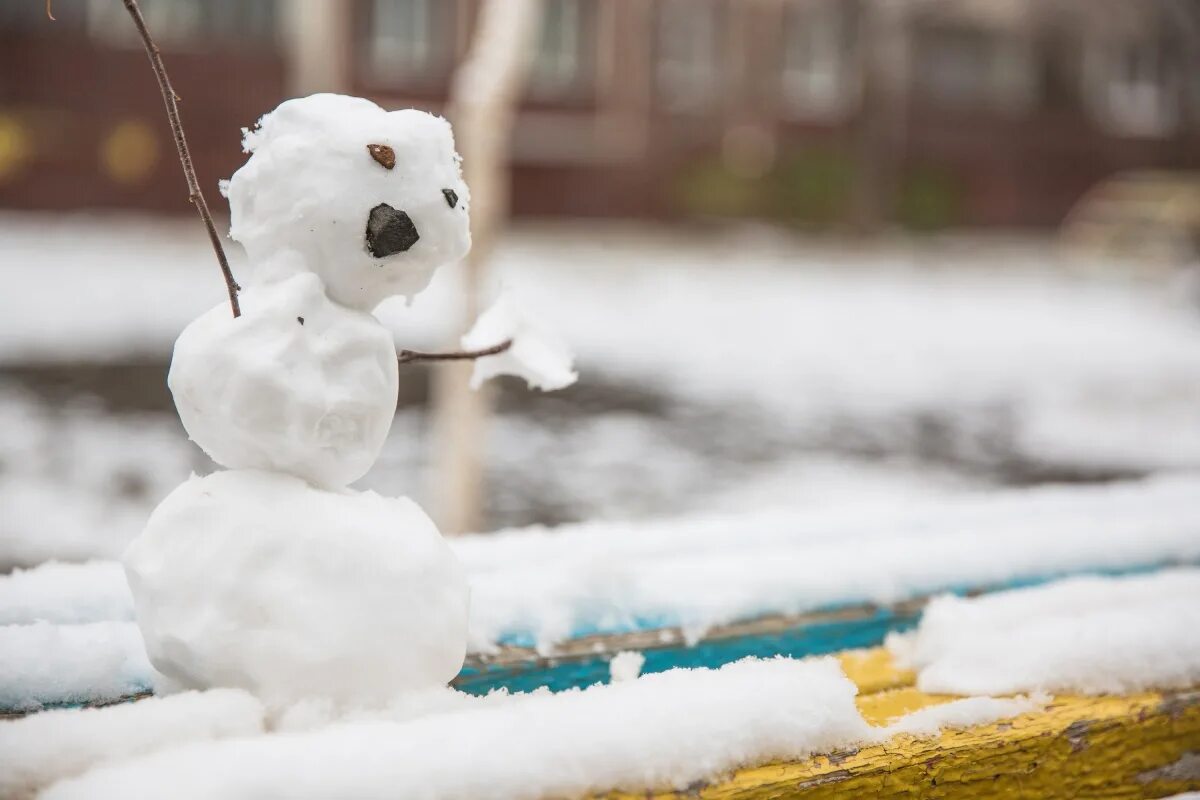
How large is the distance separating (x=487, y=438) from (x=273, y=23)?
9744 mm

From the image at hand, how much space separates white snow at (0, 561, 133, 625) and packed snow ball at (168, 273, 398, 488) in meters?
0.46

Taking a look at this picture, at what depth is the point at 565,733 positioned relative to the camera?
3.25ft

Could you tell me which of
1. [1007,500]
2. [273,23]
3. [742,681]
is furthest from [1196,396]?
[273,23]

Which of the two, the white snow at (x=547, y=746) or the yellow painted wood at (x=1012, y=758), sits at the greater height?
the white snow at (x=547, y=746)

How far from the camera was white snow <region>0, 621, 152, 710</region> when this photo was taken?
1.16 metres

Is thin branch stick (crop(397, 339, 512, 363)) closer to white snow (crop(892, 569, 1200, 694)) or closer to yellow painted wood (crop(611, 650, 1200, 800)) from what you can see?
yellow painted wood (crop(611, 650, 1200, 800))

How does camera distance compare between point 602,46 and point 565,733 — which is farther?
point 602,46

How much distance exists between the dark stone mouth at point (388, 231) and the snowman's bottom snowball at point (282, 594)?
24cm

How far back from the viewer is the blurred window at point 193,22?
41.1 ft

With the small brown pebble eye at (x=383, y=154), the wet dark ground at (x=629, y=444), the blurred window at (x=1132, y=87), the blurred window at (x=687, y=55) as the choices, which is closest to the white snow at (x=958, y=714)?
the small brown pebble eye at (x=383, y=154)

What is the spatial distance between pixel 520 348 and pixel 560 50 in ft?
47.1

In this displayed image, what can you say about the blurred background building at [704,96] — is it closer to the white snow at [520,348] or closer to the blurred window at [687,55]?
the blurred window at [687,55]

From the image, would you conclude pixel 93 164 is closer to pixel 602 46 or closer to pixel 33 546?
pixel 602 46

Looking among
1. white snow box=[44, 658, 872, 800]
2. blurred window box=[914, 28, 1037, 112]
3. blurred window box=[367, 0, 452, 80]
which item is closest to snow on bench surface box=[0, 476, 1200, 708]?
white snow box=[44, 658, 872, 800]
